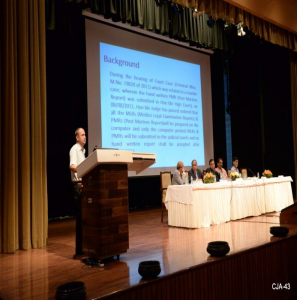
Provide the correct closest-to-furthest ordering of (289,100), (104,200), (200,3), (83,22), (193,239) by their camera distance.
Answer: (104,200) → (193,239) → (200,3) → (83,22) → (289,100)

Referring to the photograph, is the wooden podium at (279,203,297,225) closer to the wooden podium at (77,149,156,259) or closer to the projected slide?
the wooden podium at (77,149,156,259)

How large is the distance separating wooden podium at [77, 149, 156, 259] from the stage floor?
20cm

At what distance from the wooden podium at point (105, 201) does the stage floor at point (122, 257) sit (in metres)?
0.20

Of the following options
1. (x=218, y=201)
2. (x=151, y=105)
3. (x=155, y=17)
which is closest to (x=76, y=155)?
(x=218, y=201)

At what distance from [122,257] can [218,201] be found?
91.6 inches

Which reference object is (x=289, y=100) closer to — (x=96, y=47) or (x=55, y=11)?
(x=96, y=47)

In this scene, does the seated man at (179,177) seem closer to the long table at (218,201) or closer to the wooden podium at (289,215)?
the long table at (218,201)

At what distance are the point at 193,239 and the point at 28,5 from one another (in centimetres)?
351

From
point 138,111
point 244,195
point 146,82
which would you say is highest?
point 146,82

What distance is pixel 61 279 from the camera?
2727 mm

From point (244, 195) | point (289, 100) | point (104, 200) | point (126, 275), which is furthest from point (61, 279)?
point (289, 100)

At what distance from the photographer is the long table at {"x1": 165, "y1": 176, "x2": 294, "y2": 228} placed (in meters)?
4.95

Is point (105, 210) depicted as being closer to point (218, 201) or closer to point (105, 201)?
point (105, 201)

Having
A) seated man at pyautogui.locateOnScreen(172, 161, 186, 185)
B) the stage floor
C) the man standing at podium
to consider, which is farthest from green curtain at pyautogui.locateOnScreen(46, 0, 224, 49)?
the stage floor
